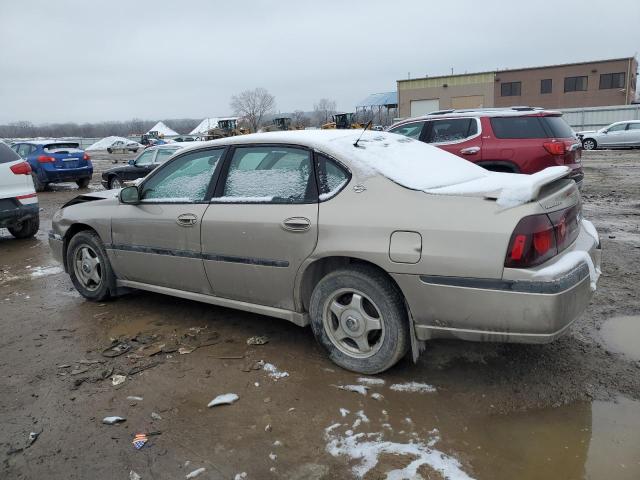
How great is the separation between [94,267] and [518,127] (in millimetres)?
6249

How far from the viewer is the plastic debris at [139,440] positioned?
9.32 ft

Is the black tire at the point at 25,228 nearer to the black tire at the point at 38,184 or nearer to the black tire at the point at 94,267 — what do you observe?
the black tire at the point at 94,267

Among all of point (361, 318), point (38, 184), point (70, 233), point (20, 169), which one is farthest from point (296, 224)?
point (38, 184)

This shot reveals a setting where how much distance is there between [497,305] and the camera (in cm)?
291

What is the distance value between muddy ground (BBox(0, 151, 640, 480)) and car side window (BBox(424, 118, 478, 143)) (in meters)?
4.25

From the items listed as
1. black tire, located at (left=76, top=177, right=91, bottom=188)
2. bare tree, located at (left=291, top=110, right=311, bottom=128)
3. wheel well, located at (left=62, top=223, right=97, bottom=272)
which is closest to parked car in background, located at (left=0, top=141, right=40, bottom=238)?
wheel well, located at (left=62, top=223, right=97, bottom=272)

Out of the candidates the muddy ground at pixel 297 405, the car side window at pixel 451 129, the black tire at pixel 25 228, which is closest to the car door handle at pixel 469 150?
the car side window at pixel 451 129

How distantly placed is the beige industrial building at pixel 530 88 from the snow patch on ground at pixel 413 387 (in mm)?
48406

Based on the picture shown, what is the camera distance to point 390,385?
3.35 metres

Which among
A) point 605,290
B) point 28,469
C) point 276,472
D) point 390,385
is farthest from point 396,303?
point 605,290

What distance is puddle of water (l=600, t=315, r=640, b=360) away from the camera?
146 inches

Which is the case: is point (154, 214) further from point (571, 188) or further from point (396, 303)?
point (571, 188)

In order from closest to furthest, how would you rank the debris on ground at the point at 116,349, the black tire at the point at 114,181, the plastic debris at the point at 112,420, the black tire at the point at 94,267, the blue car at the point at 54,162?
the plastic debris at the point at 112,420 < the debris on ground at the point at 116,349 < the black tire at the point at 94,267 < the black tire at the point at 114,181 < the blue car at the point at 54,162

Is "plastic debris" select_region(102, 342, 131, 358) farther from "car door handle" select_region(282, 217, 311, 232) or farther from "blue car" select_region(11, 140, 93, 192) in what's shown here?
"blue car" select_region(11, 140, 93, 192)
